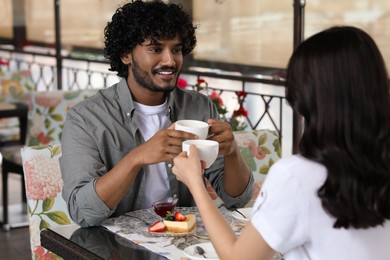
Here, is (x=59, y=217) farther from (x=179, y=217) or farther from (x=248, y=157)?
(x=248, y=157)

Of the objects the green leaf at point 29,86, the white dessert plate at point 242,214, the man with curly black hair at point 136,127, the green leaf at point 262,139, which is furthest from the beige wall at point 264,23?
the white dessert plate at point 242,214

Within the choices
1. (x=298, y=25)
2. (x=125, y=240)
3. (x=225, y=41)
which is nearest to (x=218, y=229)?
(x=125, y=240)

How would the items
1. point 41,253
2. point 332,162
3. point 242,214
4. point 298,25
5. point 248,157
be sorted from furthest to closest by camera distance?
point 298,25, point 248,157, point 41,253, point 242,214, point 332,162

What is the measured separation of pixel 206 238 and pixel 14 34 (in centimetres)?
486

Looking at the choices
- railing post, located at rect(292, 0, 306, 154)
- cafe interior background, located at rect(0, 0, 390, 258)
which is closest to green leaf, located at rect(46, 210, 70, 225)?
cafe interior background, located at rect(0, 0, 390, 258)

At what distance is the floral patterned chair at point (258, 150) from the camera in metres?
2.71

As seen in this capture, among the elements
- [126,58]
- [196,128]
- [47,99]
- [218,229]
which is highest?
[126,58]

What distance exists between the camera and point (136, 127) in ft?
7.39

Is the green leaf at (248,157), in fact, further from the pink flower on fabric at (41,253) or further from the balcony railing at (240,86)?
the balcony railing at (240,86)

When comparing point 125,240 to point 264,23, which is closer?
point 125,240

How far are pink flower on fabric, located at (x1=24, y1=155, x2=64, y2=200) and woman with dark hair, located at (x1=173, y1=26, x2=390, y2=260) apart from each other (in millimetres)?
1065

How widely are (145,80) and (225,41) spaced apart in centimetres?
241

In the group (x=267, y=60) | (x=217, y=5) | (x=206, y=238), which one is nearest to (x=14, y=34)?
(x=217, y=5)

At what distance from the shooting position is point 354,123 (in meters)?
1.35
